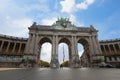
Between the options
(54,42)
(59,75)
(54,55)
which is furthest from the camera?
(54,42)

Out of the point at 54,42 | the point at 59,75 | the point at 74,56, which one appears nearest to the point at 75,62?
the point at 74,56

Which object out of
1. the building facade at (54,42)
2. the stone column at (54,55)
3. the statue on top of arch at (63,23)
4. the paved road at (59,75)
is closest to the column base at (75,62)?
the building facade at (54,42)

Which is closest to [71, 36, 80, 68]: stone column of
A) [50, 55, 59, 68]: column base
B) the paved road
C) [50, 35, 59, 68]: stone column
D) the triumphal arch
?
the triumphal arch

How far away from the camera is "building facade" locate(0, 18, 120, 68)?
165ft

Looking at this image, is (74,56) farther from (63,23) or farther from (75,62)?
(63,23)

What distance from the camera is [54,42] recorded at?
52188 millimetres

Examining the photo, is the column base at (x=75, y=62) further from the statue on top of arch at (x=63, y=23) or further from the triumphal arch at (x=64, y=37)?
the statue on top of arch at (x=63, y=23)

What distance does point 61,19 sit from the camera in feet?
198

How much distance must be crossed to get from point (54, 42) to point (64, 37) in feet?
18.0

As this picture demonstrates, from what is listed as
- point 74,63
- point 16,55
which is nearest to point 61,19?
point 74,63

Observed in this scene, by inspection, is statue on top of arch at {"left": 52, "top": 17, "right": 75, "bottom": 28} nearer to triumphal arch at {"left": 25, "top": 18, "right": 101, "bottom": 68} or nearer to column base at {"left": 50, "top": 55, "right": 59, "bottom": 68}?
triumphal arch at {"left": 25, "top": 18, "right": 101, "bottom": 68}

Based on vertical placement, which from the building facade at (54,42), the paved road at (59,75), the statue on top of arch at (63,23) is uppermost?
the statue on top of arch at (63,23)

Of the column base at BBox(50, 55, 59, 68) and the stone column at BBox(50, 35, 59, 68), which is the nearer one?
the column base at BBox(50, 55, 59, 68)

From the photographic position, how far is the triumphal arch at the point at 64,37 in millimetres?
50562
